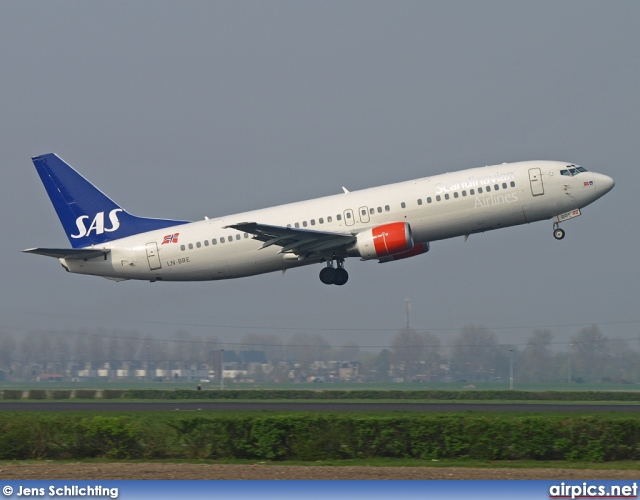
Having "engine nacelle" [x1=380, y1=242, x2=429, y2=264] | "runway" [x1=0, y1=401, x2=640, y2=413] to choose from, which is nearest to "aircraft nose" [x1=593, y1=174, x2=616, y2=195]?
"engine nacelle" [x1=380, y1=242, x2=429, y2=264]

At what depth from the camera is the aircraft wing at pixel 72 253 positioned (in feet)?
151

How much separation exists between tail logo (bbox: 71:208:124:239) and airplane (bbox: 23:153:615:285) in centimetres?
5

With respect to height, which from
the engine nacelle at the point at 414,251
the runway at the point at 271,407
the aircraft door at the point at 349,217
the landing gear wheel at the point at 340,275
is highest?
the aircraft door at the point at 349,217

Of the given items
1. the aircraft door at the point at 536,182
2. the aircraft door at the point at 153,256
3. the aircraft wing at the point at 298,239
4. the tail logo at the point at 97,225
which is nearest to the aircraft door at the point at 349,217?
the aircraft wing at the point at 298,239

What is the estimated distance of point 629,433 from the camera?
24.6 metres

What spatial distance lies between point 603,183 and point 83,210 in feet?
89.1

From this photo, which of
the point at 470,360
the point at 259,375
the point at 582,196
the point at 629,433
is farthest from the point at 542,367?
the point at 629,433

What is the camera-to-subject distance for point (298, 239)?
43.4 metres

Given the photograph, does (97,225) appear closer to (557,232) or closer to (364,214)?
(364,214)

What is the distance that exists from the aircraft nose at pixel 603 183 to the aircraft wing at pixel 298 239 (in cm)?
1136

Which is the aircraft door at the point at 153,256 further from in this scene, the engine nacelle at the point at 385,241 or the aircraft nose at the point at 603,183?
the aircraft nose at the point at 603,183

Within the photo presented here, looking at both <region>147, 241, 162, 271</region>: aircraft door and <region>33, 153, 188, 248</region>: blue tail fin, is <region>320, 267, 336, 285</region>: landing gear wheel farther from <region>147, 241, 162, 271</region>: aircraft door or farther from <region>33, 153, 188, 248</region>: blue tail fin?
<region>147, 241, 162, 271</region>: aircraft door

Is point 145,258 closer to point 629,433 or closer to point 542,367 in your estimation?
point 629,433

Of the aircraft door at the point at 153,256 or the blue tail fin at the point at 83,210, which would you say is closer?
the aircraft door at the point at 153,256
